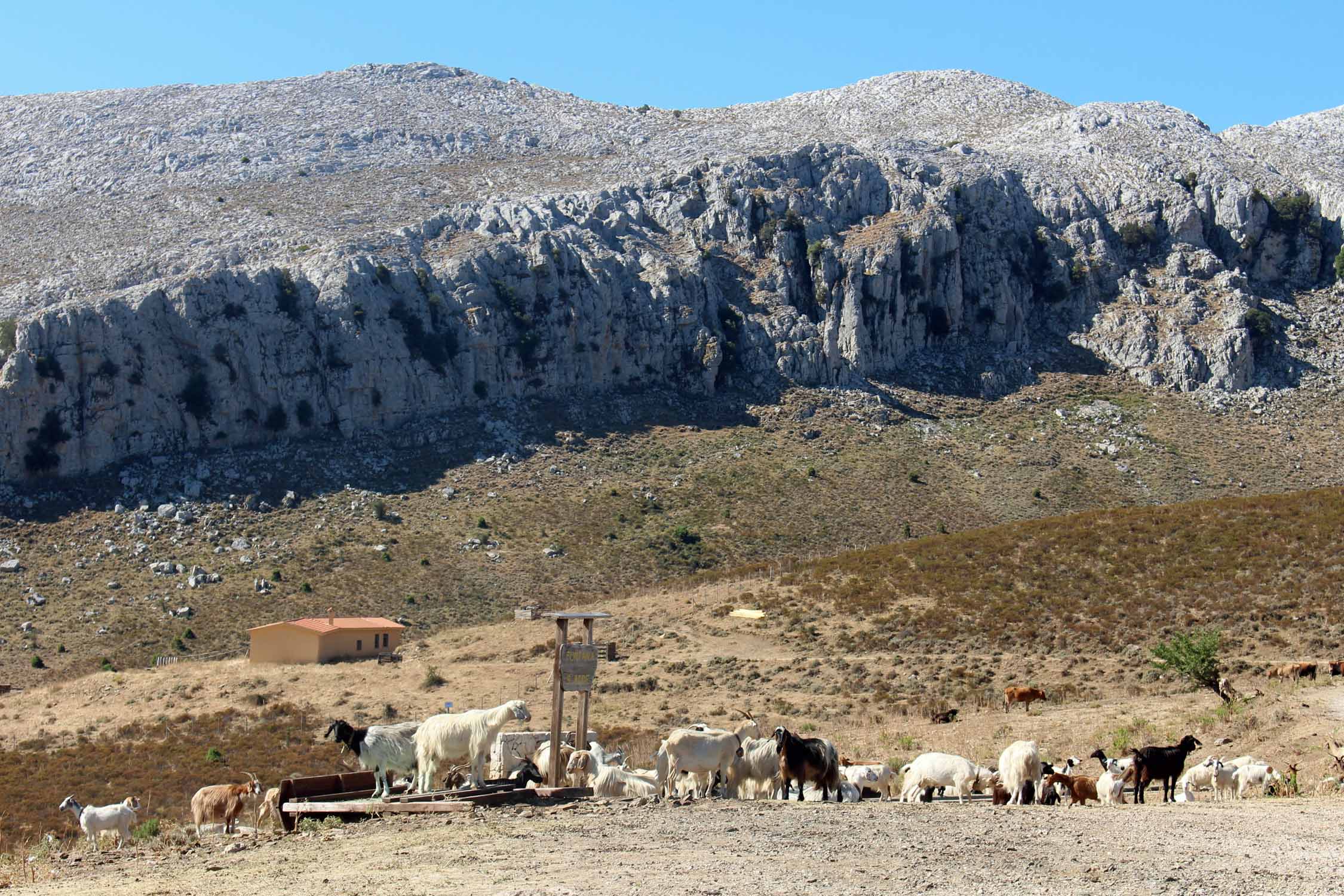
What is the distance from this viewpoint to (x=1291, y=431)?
76250 millimetres

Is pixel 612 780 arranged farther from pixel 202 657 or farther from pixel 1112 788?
pixel 202 657

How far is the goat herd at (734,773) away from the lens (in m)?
17.9

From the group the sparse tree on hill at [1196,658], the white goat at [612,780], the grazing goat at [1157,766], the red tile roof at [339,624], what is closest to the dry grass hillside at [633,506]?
the red tile roof at [339,624]

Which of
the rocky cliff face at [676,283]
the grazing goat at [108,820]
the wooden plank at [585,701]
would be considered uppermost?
the rocky cliff face at [676,283]

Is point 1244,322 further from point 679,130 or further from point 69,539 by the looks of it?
point 69,539

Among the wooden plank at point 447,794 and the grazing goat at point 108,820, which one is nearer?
Answer: the wooden plank at point 447,794

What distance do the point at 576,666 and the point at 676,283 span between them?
64605 millimetres

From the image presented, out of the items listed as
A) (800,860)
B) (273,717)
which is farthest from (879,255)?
(800,860)

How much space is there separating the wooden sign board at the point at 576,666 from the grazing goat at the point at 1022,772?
21.1ft

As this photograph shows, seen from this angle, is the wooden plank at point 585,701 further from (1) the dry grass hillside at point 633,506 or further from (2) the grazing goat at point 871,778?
(1) the dry grass hillside at point 633,506

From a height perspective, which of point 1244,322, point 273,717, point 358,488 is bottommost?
point 273,717

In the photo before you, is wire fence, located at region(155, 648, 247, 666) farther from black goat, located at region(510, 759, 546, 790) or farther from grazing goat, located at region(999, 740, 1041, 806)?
grazing goat, located at region(999, 740, 1041, 806)

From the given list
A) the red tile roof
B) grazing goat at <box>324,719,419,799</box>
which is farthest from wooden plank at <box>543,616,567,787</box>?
the red tile roof

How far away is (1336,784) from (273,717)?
Answer: 96.4 feet
